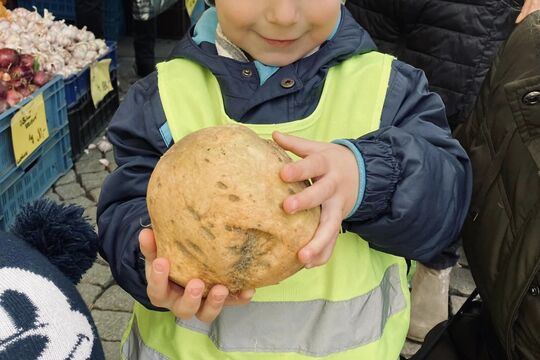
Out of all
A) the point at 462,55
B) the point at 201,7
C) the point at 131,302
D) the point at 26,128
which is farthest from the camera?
the point at 201,7

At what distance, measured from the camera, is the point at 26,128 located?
3.17 m

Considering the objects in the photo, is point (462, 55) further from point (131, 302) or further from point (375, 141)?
point (131, 302)

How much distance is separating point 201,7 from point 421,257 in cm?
357

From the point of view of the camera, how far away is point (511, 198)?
134 cm

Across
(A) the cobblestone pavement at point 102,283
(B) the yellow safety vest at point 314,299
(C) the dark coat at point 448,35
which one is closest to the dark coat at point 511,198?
(B) the yellow safety vest at point 314,299

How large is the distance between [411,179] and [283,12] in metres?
0.44

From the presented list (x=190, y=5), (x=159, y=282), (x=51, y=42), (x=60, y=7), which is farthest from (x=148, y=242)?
(x=60, y=7)

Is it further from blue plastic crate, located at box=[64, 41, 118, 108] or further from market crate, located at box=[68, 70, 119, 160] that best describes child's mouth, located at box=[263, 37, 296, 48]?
market crate, located at box=[68, 70, 119, 160]

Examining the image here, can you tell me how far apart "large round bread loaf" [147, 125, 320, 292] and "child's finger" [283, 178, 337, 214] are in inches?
1.4

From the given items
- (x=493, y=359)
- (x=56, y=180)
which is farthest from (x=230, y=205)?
(x=56, y=180)

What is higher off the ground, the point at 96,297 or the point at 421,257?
the point at 421,257

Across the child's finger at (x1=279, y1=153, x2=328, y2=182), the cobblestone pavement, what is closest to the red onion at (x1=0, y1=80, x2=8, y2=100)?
the cobblestone pavement

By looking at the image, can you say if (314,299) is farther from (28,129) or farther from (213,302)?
(28,129)

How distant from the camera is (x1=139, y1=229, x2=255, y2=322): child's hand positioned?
3.48 feet
